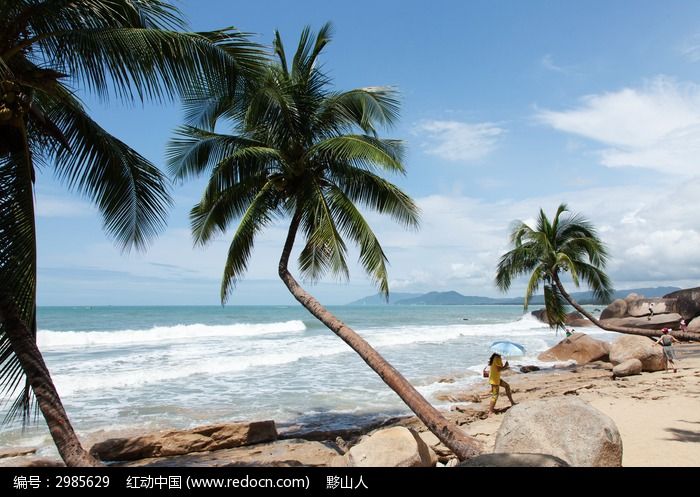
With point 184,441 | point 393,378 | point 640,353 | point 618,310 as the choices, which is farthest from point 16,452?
point 618,310

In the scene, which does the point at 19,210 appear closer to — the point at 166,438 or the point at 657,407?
the point at 166,438

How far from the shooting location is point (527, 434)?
17.3 ft

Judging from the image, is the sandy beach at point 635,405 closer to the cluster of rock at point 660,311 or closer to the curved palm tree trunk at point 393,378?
the curved palm tree trunk at point 393,378

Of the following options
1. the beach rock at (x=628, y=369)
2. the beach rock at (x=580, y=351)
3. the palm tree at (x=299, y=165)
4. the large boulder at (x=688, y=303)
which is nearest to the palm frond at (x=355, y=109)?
the palm tree at (x=299, y=165)

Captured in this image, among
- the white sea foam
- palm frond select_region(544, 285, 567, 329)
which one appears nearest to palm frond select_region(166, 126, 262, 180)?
palm frond select_region(544, 285, 567, 329)

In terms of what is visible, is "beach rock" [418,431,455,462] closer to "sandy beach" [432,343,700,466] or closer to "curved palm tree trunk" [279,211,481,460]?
"curved palm tree trunk" [279,211,481,460]

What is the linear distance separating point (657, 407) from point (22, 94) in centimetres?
1170

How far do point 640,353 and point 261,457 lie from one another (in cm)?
1397

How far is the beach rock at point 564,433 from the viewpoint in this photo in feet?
16.3

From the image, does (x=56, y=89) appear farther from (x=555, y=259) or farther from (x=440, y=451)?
(x=555, y=259)

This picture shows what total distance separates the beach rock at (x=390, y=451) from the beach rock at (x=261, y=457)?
1.70 meters
